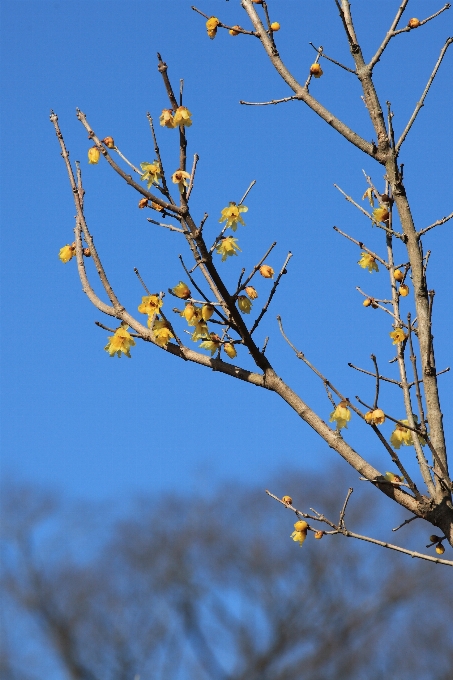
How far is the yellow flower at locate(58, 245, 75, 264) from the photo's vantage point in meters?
2.85

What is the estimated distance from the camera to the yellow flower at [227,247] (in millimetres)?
2535

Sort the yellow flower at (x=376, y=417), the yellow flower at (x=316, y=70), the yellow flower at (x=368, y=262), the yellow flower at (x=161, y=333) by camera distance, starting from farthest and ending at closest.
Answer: the yellow flower at (x=368, y=262)
the yellow flower at (x=316, y=70)
the yellow flower at (x=161, y=333)
the yellow flower at (x=376, y=417)

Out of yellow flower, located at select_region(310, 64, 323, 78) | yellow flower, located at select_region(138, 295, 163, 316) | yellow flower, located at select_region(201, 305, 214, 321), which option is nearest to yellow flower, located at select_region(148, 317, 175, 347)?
yellow flower, located at select_region(138, 295, 163, 316)

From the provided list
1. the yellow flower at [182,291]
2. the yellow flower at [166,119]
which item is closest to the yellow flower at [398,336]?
the yellow flower at [182,291]

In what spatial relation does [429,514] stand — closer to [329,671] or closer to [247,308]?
[247,308]

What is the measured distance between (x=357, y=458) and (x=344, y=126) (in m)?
1.23

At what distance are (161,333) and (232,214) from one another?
0.50 m

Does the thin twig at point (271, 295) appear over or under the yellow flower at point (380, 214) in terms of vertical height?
under

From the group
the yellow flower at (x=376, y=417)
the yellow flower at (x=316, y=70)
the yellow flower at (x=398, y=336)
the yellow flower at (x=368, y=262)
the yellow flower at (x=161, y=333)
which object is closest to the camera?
the yellow flower at (x=376, y=417)

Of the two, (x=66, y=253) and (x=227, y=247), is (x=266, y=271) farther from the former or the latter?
(x=66, y=253)

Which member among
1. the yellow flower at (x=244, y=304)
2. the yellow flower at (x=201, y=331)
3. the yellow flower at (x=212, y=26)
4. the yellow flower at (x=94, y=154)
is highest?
the yellow flower at (x=212, y=26)

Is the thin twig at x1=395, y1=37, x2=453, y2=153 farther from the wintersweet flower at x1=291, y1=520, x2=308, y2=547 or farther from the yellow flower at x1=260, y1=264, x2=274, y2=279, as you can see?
the wintersweet flower at x1=291, y1=520, x2=308, y2=547

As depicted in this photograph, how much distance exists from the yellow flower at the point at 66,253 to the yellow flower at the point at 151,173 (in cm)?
54

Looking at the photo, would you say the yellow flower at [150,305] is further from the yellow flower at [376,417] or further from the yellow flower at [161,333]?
the yellow flower at [376,417]
